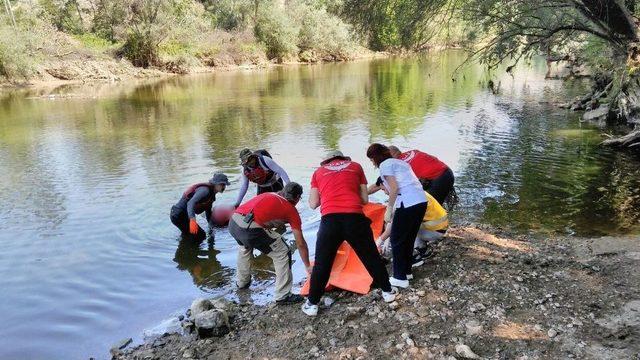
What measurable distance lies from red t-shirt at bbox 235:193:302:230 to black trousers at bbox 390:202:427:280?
3.57ft

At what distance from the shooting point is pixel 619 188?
468 inches

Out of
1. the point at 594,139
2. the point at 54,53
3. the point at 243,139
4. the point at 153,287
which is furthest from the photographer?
the point at 54,53

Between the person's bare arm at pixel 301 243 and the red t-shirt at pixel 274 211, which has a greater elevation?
the red t-shirt at pixel 274 211

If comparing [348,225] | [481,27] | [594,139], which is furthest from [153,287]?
[594,139]

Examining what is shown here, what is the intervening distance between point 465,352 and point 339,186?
2003 mm

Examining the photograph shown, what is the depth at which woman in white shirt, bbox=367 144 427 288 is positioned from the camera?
5.79 m

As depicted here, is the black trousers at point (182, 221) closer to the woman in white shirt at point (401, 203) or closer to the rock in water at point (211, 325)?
the rock in water at point (211, 325)

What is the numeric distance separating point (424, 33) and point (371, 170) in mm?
3644

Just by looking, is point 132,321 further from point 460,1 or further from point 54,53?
point 54,53

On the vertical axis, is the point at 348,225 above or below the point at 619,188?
above

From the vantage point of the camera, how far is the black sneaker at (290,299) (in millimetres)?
6301

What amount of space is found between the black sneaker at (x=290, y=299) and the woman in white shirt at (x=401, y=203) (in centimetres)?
111

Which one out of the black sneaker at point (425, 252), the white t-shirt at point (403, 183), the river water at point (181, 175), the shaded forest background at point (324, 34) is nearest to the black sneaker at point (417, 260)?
the black sneaker at point (425, 252)

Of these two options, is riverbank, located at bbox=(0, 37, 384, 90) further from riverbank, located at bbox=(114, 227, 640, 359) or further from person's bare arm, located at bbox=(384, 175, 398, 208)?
person's bare arm, located at bbox=(384, 175, 398, 208)
